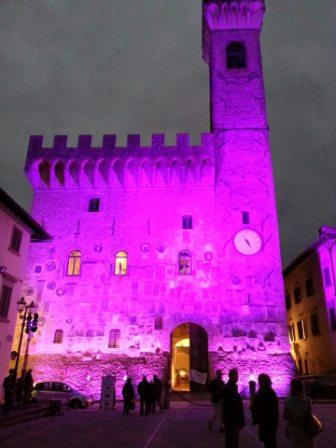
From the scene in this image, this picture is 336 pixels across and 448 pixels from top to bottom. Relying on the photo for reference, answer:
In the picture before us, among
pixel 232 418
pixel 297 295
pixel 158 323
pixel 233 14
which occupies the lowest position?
pixel 232 418

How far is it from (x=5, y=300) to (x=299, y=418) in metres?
14.9

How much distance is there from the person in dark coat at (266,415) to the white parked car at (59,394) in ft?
41.7

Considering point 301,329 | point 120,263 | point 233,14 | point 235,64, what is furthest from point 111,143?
point 301,329

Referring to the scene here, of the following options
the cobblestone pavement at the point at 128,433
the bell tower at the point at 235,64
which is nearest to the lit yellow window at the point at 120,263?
the cobblestone pavement at the point at 128,433

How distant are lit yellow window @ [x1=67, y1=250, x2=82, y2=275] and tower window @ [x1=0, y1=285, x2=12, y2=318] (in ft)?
19.8

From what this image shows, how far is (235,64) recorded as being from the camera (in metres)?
27.7

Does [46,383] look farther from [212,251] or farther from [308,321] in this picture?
[308,321]

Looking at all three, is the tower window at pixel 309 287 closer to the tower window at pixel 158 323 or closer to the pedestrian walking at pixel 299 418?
the tower window at pixel 158 323

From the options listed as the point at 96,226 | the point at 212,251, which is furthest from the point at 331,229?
the point at 96,226

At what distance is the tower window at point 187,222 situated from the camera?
78.1 ft

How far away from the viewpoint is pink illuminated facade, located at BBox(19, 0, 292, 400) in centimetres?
2119

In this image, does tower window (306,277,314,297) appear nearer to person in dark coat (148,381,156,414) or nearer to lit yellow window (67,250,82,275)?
lit yellow window (67,250,82,275)

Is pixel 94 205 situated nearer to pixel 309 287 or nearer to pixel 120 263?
pixel 120 263

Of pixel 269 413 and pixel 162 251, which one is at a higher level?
pixel 162 251
